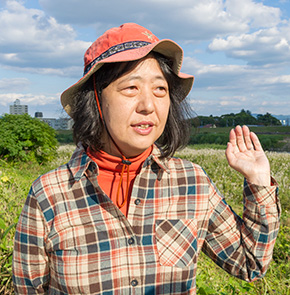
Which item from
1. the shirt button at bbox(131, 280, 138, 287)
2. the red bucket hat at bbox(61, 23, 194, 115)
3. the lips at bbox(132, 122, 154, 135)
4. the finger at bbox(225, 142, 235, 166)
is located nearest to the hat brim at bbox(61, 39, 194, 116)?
the red bucket hat at bbox(61, 23, 194, 115)

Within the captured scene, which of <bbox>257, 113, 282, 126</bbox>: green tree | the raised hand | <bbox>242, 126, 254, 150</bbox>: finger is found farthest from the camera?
<bbox>257, 113, 282, 126</bbox>: green tree

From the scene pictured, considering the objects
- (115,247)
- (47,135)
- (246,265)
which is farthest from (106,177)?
(47,135)

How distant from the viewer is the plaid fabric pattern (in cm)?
166

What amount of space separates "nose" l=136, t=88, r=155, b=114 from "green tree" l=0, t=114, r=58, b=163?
10261 mm

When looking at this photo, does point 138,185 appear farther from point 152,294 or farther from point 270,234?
point 270,234

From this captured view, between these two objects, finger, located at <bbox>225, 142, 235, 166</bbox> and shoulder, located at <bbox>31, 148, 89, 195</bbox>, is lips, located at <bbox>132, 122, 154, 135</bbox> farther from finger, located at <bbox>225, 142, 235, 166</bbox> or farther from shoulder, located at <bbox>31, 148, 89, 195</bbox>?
finger, located at <bbox>225, 142, 235, 166</bbox>

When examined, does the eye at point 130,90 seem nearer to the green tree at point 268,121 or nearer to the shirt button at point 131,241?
the shirt button at point 131,241

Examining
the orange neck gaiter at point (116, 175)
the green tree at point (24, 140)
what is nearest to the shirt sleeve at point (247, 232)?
the orange neck gaiter at point (116, 175)

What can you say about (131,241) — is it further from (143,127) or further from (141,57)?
(141,57)

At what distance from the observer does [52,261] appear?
1727mm

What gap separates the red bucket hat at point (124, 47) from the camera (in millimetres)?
1689

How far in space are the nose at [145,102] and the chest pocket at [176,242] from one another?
0.52m

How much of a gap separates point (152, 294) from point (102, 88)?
38.9 inches

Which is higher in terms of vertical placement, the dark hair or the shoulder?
the dark hair
